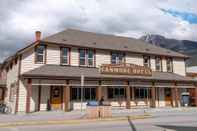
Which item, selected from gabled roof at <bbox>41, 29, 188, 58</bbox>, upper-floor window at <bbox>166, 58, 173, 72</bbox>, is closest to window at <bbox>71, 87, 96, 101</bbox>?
gabled roof at <bbox>41, 29, 188, 58</bbox>

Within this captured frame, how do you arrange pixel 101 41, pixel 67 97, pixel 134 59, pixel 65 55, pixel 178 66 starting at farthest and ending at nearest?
pixel 178 66 < pixel 101 41 < pixel 134 59 < pixel 65 55 < pixel 67 97

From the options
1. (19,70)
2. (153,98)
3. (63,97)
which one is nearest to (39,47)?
(19,70)

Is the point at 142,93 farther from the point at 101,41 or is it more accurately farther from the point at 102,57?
the point at 101,41

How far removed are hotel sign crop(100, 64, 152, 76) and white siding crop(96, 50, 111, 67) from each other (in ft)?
4.56

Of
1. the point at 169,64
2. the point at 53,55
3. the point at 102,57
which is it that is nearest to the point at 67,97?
the point at 53,55

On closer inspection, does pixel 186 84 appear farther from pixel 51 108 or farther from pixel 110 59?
pixel 51 108

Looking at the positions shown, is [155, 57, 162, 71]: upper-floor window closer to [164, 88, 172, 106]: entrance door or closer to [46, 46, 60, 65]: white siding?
[164, 88, 172, 106]: entrance door

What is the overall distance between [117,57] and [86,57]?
3.87m

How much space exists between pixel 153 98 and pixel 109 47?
7.17m

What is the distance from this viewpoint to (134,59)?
33.5 metres

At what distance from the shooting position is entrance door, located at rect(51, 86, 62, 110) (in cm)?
2775

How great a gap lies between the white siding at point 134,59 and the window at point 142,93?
2949 millimetres

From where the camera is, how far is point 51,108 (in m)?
27.4

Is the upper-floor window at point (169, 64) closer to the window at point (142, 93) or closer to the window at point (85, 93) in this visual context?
the window at point (142, 93)
